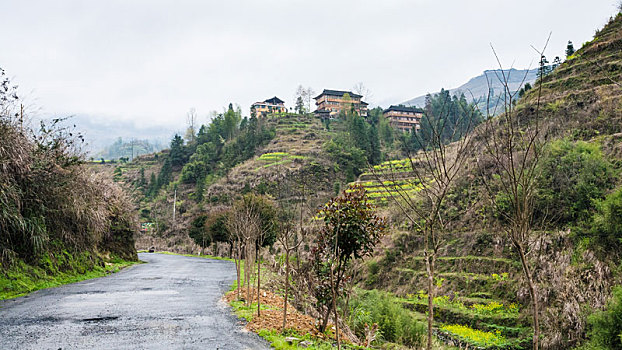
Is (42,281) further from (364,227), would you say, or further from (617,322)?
(617,322)

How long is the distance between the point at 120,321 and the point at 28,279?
640 centimetres

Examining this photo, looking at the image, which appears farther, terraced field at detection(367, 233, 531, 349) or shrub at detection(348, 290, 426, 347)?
terraced field at detection(367, 233, 531, 349)

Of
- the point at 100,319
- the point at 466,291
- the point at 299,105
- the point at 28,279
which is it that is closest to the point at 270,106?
the point at 299,105

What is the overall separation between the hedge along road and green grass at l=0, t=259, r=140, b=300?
471mm

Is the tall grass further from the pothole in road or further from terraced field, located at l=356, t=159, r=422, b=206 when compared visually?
terraced field, located at l=356, t=159, r=422, b=206

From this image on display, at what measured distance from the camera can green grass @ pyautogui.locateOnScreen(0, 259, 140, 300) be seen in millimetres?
11087

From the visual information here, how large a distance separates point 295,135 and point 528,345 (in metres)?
67.9

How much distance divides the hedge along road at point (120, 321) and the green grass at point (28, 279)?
47 cm

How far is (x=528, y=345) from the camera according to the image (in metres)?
13.2

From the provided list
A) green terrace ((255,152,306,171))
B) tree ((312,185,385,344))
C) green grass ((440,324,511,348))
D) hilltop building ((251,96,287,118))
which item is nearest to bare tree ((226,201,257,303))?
tree ((312,185,385,344))

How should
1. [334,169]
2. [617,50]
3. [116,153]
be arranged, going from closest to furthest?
[617,50], [334,169], [116,153]

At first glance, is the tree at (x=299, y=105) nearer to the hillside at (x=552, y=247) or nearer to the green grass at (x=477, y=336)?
the hillside at (x=552, y=247)

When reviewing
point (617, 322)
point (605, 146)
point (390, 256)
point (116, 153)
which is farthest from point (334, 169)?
point (116, 153)

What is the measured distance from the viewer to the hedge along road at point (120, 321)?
6.81m
